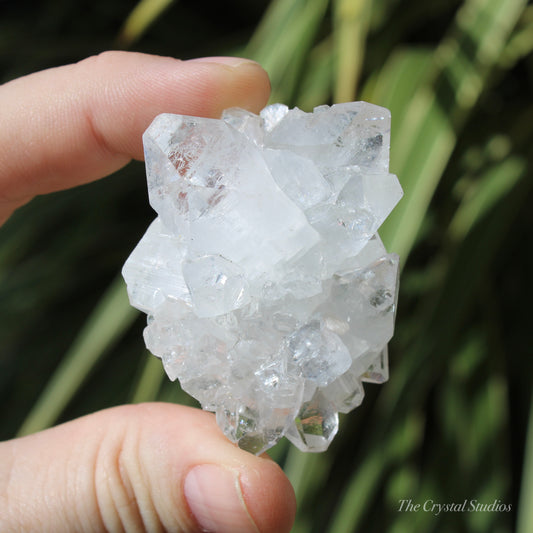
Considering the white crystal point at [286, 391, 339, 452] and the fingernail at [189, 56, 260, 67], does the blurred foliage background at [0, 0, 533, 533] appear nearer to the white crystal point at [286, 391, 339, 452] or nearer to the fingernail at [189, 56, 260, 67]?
the fingernail at [189, 56, 260, 67]

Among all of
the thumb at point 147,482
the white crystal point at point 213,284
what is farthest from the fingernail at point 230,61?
the thumb at point 147,482

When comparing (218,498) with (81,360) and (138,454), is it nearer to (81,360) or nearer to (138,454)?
(138,454)

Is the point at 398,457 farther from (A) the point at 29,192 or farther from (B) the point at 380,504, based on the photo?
(A) the point at 29,192

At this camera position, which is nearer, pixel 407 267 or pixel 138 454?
pixel 138 454

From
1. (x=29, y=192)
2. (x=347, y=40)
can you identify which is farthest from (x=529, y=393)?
(x=29, y=192)

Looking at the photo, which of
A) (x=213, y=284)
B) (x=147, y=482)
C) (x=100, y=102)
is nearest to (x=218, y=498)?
(x=147, y=482)

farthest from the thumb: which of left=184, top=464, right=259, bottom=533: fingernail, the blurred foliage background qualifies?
the blurred foliage background
